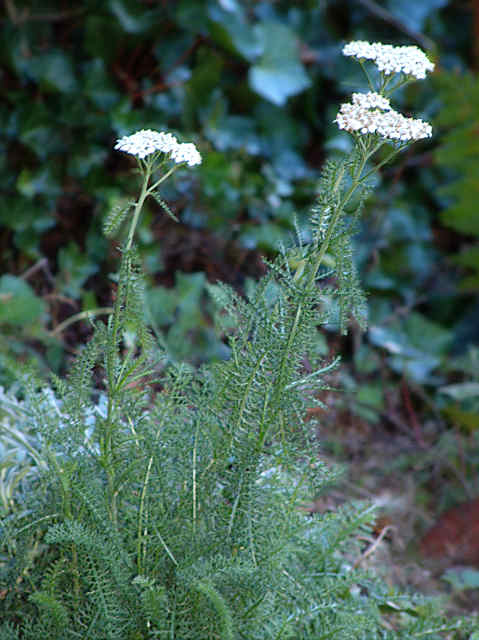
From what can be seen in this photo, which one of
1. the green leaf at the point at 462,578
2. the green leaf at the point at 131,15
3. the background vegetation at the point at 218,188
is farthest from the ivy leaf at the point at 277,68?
the green leaf at the point at 462,578

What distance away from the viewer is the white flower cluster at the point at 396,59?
0.68m

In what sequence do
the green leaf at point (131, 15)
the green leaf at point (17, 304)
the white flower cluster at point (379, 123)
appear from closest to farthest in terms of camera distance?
the white flower cluster at point (379, 123) < the green leaf at point (17, 304) < the green leaf at point (131, 15)

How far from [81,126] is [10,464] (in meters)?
1.26

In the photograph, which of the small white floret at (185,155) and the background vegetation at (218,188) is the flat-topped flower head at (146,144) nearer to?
the small white floret at (185,155)

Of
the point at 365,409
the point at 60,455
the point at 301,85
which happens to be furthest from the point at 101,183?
the point at 60,455

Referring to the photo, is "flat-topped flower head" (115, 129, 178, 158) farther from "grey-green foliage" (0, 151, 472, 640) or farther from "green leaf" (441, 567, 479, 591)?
"green leaf" (441, 567, 479, 591)

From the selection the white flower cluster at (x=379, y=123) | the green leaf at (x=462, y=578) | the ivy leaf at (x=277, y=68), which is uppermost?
the white flower cluster at (x=379, y=123)

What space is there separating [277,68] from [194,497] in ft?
5.58

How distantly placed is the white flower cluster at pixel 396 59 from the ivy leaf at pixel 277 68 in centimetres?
151

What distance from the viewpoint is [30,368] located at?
886mm

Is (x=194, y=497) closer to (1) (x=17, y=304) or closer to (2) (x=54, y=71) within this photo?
(1) (x=17, y=304)

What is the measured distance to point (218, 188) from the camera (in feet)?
6.89

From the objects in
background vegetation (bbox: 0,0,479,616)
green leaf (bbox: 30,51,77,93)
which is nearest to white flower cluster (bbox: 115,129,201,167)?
background vegetation (bbox: 0,0,479,616)

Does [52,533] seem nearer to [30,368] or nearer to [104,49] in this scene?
[30,368]
